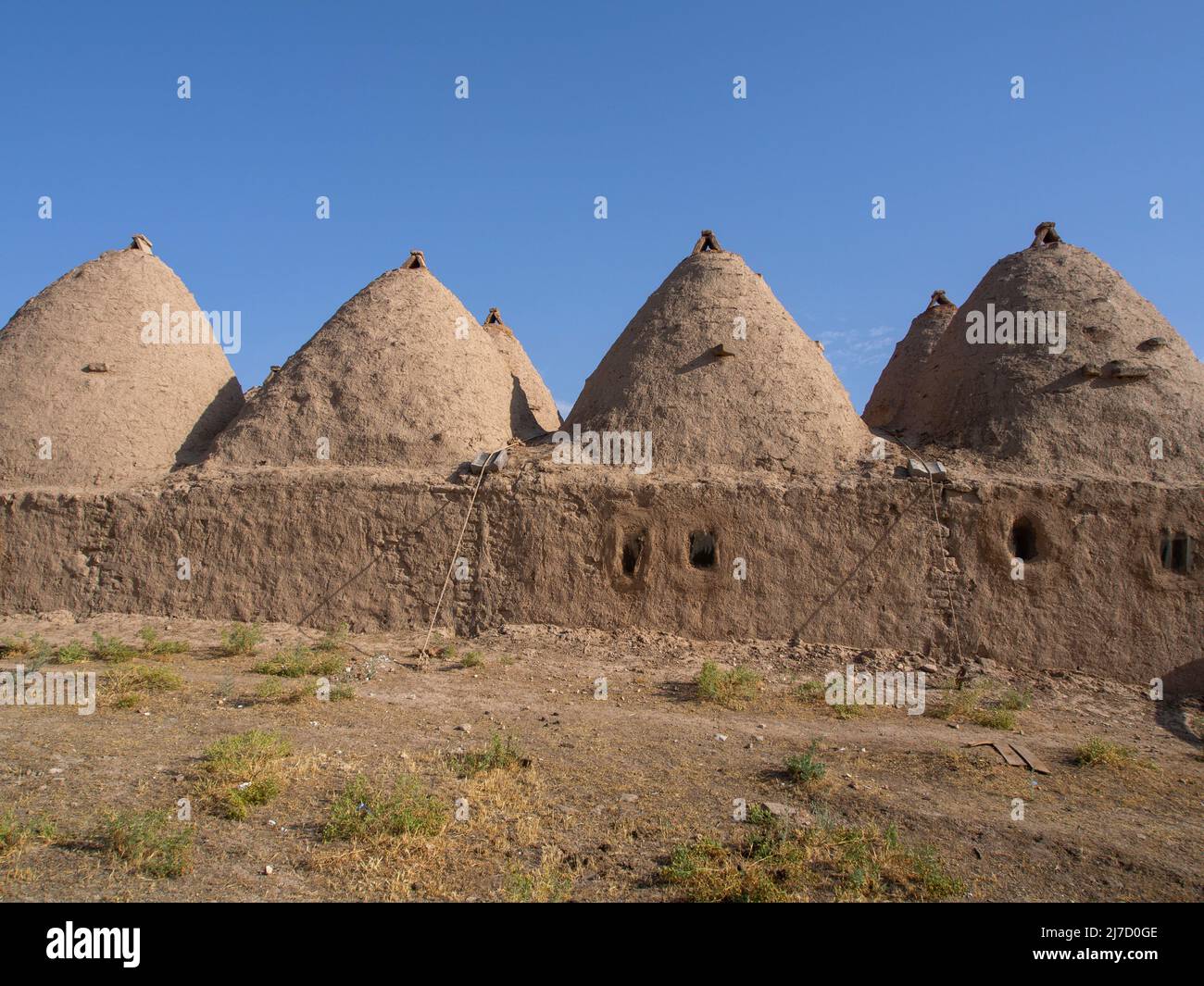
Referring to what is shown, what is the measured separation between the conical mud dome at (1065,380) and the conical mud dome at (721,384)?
1.65 metres

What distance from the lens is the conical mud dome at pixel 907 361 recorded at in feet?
45.5

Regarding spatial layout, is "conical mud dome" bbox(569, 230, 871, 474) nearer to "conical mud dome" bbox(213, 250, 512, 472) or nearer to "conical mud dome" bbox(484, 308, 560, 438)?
"conical mud dome" bbox(213, 250, 512, 472)

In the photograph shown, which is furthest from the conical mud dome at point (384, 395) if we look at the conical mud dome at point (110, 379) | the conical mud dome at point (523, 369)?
the conical mud dome at point (523, 369)

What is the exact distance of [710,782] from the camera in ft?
18.3

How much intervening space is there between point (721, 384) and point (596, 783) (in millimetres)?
6458

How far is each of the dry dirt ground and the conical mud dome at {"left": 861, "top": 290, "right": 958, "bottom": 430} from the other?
21.2 feet

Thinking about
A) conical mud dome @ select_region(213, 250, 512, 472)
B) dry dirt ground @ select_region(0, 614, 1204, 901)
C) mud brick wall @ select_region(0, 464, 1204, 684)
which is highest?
conical mud dome @ select_region(213, 250, 512, 472)

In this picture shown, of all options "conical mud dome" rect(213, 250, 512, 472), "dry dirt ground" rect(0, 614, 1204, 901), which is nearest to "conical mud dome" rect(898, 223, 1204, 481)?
"dry dirt ground" rect(0, 614, 1204, 901)

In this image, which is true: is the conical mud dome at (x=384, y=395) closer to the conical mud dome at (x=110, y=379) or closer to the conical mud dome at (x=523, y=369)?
the conical mud dome at (x=110, y=379)

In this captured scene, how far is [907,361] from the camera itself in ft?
47.0

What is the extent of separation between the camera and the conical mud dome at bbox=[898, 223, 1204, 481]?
31.0ft

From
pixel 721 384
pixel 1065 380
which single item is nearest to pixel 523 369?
pixel 721 384

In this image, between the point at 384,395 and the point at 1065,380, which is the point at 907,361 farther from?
the point at 384,395
